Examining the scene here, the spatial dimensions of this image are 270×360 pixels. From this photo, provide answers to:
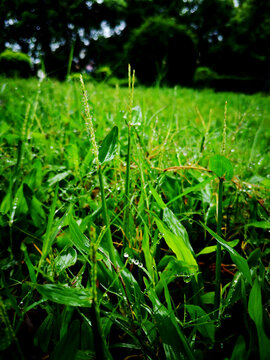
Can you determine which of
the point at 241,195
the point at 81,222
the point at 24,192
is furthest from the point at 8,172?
the point at 241,195

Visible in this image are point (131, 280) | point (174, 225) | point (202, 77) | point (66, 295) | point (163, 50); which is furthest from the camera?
point (202, 77)

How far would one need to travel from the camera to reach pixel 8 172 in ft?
2.93

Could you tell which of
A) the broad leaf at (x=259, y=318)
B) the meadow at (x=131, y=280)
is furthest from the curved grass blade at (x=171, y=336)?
the broad leaf at (x=259, y=318)

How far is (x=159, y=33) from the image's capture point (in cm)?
915

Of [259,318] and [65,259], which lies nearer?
[259,318]

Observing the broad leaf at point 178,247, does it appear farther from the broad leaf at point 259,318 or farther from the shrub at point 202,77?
the shrub at point 202,77

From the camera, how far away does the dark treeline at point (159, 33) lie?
844cm

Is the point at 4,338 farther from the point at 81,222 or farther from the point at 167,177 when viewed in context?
the point at 167,177

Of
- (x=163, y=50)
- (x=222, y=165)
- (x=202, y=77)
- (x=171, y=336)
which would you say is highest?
(x=163, y=50)

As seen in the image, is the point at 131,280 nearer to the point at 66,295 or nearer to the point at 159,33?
the point at 66,295

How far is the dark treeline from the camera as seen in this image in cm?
844

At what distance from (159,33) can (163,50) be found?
819 mm

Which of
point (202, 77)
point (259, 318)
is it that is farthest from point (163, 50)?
point (259, 318)

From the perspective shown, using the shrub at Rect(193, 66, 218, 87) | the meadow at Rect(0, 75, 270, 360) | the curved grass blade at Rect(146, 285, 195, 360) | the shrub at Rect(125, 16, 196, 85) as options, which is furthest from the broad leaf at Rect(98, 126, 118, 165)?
the shrub at Rect(193, 66, 218, 87)
